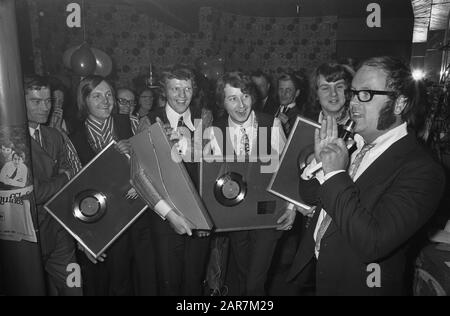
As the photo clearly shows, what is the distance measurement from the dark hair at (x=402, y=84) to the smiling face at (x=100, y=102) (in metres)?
1.53

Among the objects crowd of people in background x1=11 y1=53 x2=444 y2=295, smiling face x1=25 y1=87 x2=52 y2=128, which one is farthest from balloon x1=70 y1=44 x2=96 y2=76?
smiling face x1=25 y1=87 x2=52 y2=128

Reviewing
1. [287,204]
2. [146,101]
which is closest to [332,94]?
[287,204]

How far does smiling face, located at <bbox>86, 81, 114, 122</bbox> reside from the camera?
2162 mm

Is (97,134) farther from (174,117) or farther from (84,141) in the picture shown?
(174,117)

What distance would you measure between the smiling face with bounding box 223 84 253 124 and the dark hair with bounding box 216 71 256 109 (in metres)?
0.02

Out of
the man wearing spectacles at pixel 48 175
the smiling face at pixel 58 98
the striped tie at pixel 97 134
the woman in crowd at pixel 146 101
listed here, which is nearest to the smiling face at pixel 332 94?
the striped tie at pixel 97 134

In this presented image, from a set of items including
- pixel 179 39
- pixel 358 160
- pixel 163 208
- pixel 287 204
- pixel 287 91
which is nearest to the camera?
pixel 358 160

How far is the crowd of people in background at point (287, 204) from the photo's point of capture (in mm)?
1151

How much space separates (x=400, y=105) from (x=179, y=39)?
6182 millimetres

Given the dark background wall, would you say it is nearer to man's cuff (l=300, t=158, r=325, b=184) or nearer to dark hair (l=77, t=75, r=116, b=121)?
dark hair (l=77, t=75, r=116, b=121)

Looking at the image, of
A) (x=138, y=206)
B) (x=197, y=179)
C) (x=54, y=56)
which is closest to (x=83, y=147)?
(x=138, y=206)

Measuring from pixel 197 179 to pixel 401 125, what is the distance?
1164mm

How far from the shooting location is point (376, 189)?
3.99ft

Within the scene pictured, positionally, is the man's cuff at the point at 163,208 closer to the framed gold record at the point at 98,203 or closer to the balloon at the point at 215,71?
the framed gold record at the point at 98,203
